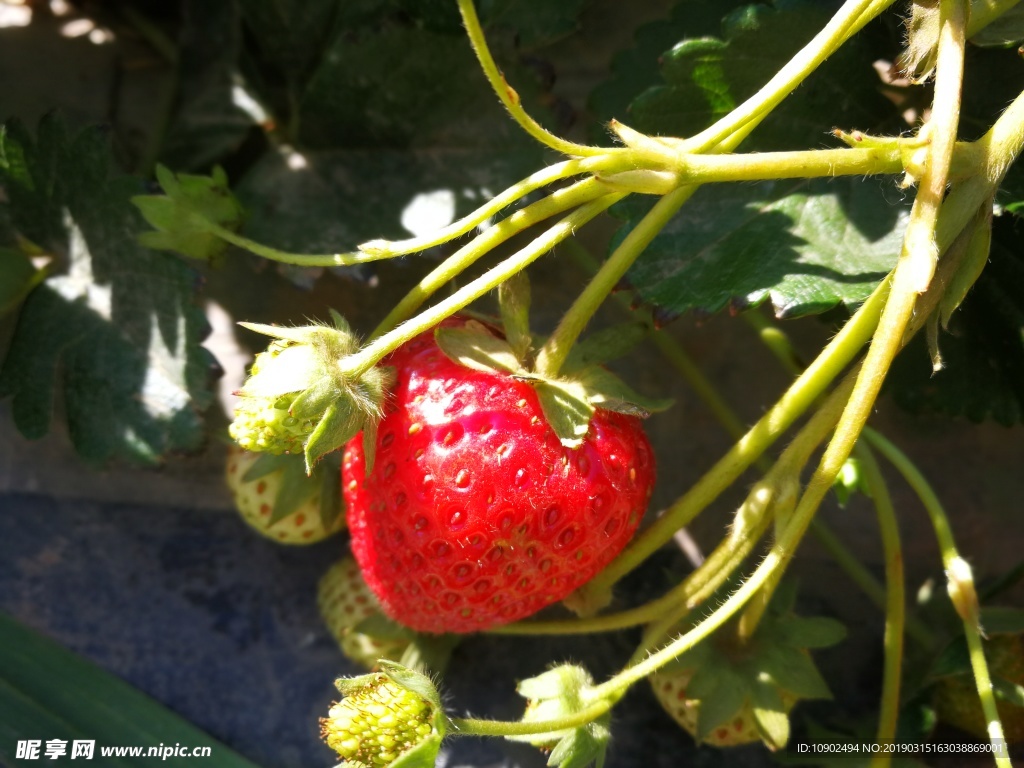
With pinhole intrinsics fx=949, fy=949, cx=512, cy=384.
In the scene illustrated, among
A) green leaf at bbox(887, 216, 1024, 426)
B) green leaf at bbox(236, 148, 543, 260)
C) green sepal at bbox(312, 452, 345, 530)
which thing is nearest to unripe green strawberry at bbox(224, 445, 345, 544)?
green sepal at bbox(312, 452, 345, 530)

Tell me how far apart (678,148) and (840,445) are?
21 cm

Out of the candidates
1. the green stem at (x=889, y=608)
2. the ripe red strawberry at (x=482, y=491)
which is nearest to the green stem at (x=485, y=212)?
the ripe red strawberry at (x=482, y=491)

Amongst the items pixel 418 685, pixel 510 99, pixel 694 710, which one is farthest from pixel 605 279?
pixel 694 710

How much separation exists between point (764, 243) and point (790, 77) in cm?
18

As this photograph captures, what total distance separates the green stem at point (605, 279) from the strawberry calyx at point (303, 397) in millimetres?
127

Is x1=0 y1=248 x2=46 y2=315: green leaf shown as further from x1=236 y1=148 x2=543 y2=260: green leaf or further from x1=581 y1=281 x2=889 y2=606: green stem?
x1=581 y1=281 x2=889 y2=606: green stem

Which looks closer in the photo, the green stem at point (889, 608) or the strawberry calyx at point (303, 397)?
the strawberry calyx at point (303, 397)

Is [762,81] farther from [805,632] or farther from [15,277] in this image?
[15,277]

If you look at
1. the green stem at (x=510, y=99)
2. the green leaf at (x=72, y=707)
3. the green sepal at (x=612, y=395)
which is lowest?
the green leaf at (x=72, y=707)

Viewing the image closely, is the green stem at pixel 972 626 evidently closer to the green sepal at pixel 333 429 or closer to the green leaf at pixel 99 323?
the green sepal at pixel 333 429

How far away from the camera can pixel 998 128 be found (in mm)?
609

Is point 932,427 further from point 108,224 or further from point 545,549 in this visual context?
point 108,224

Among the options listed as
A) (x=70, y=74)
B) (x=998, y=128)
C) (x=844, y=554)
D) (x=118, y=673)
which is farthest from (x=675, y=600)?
(x=70, y=74)

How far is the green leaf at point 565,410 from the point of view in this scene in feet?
2.13
